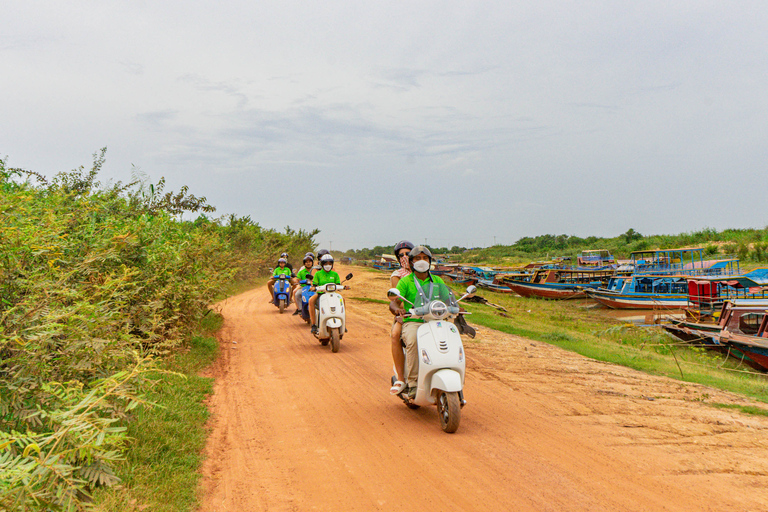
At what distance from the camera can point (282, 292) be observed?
54.2ft

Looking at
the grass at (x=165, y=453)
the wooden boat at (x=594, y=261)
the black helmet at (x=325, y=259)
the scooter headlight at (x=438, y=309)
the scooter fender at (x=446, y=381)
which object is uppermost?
the black helmet at (x=325, y=259)

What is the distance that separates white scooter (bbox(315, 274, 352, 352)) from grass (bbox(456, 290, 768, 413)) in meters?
5.14

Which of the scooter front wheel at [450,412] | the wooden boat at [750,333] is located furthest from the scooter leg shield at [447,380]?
the wooden boat at [750,333]

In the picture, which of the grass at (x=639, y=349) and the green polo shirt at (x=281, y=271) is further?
the green polo shirt at (x=281, y=271)

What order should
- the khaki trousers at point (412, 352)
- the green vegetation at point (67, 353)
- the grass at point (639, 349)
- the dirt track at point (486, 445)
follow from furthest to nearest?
the grass at point (639, 349)
the khaki trousers at point (412, 352)
the dirt track at point (486, 445)
the green vegetation at point (67, 353)

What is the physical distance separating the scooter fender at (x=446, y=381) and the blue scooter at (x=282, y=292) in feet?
37.1

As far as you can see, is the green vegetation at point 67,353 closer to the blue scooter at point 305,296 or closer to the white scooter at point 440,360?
the white scooter at point 440,360

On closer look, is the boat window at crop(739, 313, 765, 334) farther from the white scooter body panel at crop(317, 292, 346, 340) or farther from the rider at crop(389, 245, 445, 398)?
the rider at crop(389, 245, 445, 398)

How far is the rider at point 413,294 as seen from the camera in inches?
239

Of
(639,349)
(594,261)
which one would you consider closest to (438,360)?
(639,349)

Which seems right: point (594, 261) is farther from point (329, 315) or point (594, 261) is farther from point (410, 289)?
point (410, 289)

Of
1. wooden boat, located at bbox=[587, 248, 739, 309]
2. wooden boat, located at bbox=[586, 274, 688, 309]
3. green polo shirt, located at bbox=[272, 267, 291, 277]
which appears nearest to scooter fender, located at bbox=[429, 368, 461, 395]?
green polo shirt, located at bbox=[272, 267, 291, 277]

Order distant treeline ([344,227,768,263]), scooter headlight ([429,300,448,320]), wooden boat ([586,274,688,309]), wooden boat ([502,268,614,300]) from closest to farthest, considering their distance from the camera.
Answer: scooter headlight ([429,300,448,320]), wooden boat ([586,274,688,309]), wooden boat ([502,268,614,300]), distant treeline ([344,227,768,263])

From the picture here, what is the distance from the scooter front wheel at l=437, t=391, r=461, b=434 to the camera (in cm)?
545
